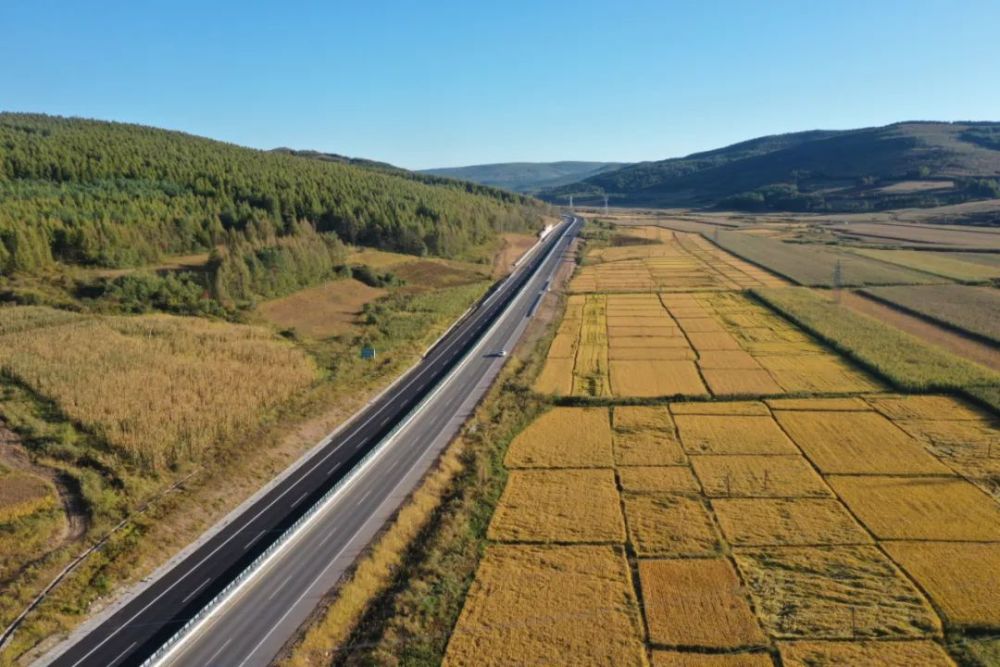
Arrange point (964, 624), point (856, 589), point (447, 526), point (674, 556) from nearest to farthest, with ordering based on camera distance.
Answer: point (964, 624)
point (856, 589)
point (674, 556)
point (447, 526)

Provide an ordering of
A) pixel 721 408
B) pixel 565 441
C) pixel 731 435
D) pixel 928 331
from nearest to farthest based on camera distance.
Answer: pixel 731 435, pixel 565 441, pixel 721 408, pixel 928 331

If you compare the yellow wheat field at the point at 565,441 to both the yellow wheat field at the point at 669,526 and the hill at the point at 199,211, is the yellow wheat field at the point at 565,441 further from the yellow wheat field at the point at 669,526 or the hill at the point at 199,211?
the hill at the point at 199,211

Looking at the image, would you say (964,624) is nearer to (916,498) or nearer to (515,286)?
(916,498)

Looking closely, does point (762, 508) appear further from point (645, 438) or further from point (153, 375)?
point (153, 375)

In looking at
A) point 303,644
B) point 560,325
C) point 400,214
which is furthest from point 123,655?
point 400,214

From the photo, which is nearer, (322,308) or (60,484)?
(60,484)

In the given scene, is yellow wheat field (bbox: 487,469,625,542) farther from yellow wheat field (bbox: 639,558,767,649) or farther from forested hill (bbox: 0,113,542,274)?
forested hill (bbox: 0,113,542,274)

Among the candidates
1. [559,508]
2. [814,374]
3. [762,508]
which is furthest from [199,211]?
[762,508]
